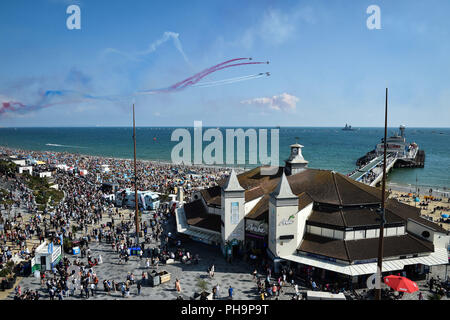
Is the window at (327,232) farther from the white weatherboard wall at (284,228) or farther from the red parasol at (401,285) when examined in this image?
the red parasol at (401,285)

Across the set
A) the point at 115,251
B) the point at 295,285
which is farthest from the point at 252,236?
the point at 115,251

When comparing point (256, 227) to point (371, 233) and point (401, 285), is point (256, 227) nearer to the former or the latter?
point (371, 233)

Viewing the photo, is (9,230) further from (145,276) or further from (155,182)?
(155,182)

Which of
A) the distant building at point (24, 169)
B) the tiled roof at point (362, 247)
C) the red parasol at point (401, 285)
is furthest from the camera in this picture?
the distant building at point (24, 169)

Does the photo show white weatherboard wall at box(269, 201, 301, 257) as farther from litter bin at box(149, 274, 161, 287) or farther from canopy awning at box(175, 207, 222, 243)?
litter bin at box(149, 274, 161, 287)

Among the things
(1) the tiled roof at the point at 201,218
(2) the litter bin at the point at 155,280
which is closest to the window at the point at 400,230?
(1) the tiled roof at the point at 201,218

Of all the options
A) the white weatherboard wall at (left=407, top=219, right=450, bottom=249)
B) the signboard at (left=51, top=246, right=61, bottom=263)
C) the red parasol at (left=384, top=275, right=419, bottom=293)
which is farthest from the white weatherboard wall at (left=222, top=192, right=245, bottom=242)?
the white weatherboard wall at (left=407, top=219, right=450, bottom=249)

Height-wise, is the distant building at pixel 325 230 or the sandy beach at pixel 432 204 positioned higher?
the distant building at pixel 325 230
